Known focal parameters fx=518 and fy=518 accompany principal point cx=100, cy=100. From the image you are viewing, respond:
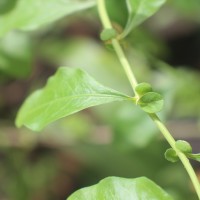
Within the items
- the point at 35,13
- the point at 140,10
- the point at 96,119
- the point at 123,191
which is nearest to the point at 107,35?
the point at 140,10

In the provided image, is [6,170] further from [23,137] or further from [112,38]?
[112,38]

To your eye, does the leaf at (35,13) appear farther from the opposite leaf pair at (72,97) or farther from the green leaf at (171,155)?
the green leaf at (171,155)

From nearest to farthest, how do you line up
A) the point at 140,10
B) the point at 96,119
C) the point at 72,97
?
the point at 72,97
the point at 140,10
the point at 96,119

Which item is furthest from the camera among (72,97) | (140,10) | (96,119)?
(96,119)

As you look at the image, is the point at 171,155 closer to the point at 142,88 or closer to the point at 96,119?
the point at 142,88

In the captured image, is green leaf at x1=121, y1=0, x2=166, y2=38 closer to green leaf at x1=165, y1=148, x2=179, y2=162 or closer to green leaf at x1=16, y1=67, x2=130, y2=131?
green leaf at x1=16, y1=67, x2=130, y2=131

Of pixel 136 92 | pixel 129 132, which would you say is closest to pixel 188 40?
pixel 129 132
